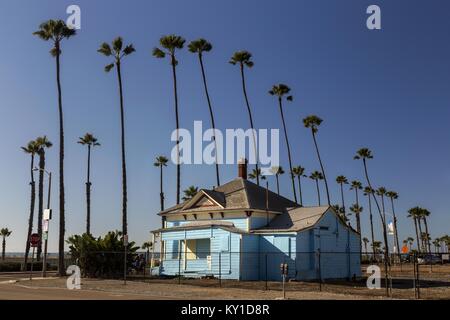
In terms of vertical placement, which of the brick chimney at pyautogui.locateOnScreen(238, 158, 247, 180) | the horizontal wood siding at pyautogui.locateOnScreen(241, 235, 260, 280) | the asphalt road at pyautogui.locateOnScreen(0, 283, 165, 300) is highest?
the brick chimney at pyautogui.locateOnScreen(238, 158, 247, 180)

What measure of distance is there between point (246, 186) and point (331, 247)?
28.6 feet

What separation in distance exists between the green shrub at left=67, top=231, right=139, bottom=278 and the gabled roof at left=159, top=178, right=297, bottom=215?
19.0 feet

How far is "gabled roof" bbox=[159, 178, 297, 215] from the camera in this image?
4247 centimetres

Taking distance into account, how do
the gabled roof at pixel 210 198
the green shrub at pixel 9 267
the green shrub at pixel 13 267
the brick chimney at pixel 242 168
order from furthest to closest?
the green shrub at pixel 13 267 → the green shrub at pixel 9 267 → the brick chimney at pixel 242 168 → the gabled roof at pixel 210 198

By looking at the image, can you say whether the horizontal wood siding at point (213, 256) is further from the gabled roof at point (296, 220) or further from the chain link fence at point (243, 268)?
the gabled roof at point (296, 220)

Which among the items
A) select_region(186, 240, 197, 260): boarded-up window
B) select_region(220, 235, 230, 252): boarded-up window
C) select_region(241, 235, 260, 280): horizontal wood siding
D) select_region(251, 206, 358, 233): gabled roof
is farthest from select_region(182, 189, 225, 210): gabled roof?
select_region(241, 235, 260, 280): horizontal wood siding

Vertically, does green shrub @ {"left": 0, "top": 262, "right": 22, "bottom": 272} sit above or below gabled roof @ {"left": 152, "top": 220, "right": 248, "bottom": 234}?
below

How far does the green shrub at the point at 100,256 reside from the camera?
41.4 meters

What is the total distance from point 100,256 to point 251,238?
11.7m

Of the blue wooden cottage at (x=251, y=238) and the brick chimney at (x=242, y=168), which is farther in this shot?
the brick chimney at (x=242, y=168)

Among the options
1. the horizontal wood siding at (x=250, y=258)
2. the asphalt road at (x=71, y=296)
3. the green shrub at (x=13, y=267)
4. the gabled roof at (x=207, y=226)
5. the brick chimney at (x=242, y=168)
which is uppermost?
the brick chimney at (x=242, y=168)

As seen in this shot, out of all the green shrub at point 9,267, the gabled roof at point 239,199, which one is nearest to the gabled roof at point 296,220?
the gabled roof at point 239,199

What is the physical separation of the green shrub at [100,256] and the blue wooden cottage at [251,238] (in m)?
3.61

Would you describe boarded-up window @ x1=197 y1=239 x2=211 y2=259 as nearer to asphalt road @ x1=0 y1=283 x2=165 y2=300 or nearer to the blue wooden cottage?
the blue wooden cottage
